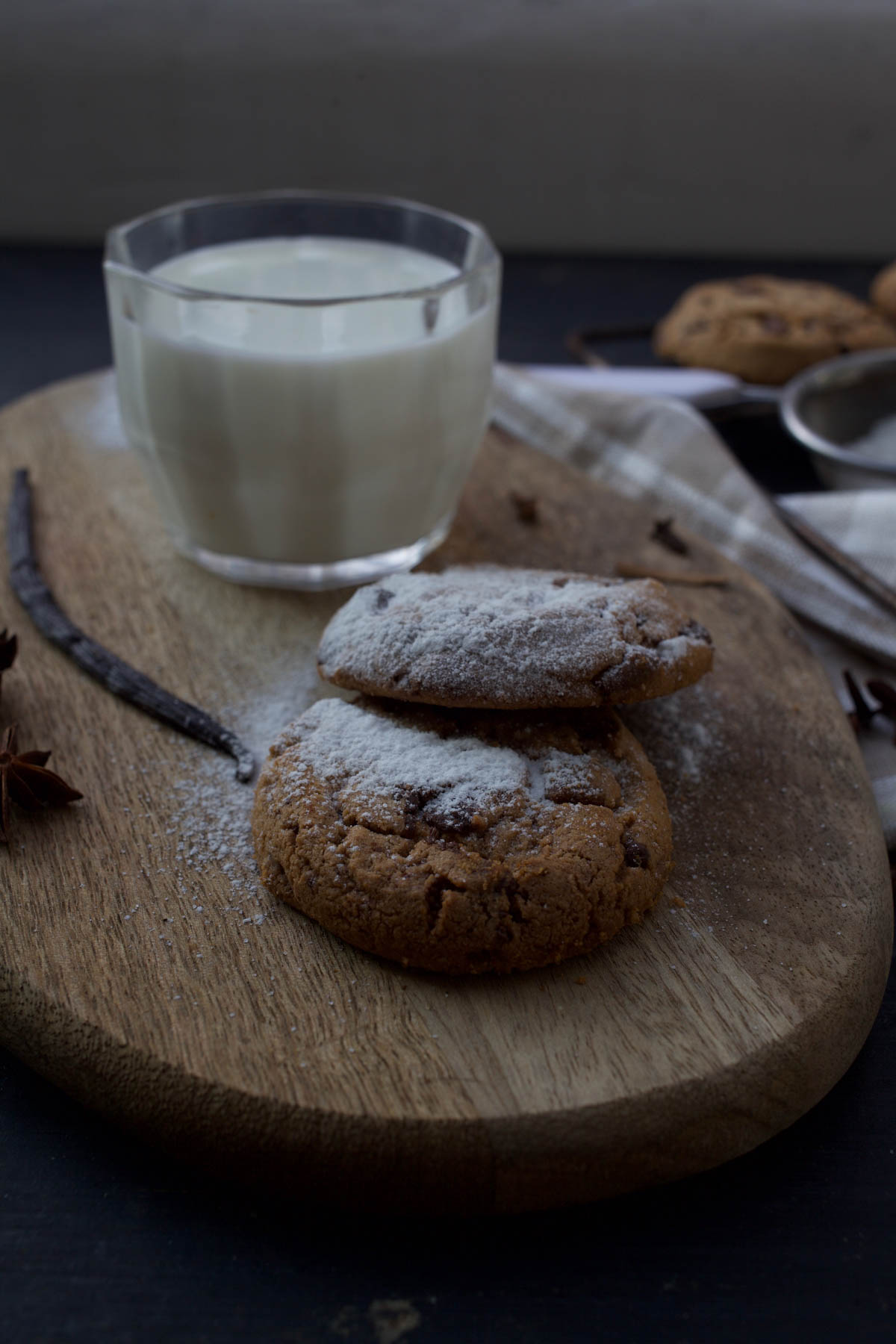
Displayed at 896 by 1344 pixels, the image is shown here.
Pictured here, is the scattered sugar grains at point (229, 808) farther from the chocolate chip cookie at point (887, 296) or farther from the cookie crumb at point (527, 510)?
the chocolate chip cookie at point (887, 296)

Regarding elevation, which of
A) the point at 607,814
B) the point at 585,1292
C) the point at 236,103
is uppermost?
the point at 236,103

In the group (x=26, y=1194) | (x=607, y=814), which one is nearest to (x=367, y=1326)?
(x=26, y=1194)

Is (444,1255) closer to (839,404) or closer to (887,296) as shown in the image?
(839,404)

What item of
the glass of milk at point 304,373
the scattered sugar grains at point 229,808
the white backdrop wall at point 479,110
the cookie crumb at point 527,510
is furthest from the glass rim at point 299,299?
the white backdrop wall at point 479,110

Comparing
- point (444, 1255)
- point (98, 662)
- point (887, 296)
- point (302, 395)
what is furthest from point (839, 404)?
point (444, 1255)

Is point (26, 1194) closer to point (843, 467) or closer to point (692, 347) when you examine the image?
point (843, 467)

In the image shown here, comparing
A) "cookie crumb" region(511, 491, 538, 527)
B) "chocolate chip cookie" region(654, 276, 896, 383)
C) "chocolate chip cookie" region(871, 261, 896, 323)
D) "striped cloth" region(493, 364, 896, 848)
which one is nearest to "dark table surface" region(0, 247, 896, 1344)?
"striped cloth" region(493, 364, 896, 848)
